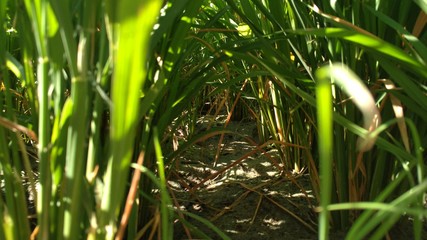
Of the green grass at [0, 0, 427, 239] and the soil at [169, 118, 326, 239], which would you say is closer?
the green grass at [0, 0, 427, 239]

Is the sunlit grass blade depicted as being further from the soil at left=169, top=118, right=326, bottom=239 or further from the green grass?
the soil at left=169, top=118, right=326, bottom=239

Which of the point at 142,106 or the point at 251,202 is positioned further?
the point at 251,202

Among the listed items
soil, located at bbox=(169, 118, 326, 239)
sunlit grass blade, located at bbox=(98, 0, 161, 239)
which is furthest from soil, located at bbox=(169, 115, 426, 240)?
sunlit grass blade, located at bbox=(98, 0, 161, 239)

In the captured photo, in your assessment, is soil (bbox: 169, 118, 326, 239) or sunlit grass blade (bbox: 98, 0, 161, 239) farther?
soil (bbox: 169, 118, 326, 239)

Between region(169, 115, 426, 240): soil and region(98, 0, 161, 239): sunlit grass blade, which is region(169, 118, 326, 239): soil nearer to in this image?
region(169, 115, 426, 240): soil

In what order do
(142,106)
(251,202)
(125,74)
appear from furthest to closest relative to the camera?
Result: 1. (251,202)
2. (142,106)
3. (125,74)

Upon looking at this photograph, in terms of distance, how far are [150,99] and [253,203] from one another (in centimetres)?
55

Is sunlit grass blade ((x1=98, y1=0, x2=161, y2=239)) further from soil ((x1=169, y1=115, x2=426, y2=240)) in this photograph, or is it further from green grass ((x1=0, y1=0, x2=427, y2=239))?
soil ((x1=169, y1=115, x2=426, y2=240))

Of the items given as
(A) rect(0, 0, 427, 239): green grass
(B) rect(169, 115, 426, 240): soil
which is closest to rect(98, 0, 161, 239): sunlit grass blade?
(A) rect(0, 0, 427, 239): green grass

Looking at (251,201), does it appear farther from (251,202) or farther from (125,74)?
(125,74)

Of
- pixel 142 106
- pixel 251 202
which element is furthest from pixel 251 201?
pixel 142 106

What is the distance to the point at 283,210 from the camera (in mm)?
997

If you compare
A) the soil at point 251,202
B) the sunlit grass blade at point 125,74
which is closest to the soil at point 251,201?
the soil at point 251,202

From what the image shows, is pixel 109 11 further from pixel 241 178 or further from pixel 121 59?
pixel 241 178
